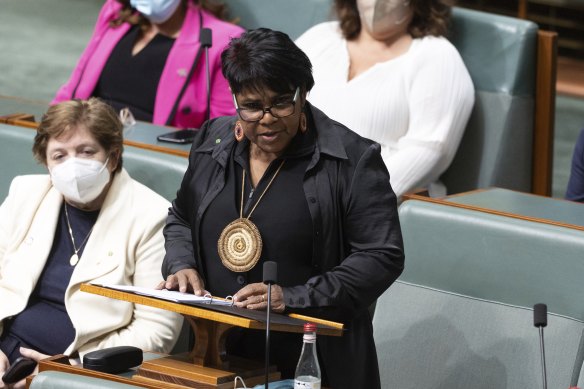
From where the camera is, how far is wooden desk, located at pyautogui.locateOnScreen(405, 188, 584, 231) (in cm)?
296

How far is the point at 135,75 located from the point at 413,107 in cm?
111

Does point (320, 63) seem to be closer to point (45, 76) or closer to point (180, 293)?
point (180, 293)

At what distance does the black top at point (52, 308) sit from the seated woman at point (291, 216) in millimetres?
607

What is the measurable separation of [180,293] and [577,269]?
93cm

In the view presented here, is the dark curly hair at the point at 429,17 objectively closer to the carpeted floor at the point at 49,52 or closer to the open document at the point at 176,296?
the carpeted floor at the point at 49,52

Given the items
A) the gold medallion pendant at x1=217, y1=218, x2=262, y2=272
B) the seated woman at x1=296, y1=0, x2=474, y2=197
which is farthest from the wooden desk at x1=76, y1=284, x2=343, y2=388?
the seated woman at x1=296, y1=0, x2=474, y2=197

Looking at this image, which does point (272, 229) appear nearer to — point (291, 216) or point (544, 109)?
point (291, 216)

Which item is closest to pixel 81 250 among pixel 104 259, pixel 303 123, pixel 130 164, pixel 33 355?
pixel 104 259

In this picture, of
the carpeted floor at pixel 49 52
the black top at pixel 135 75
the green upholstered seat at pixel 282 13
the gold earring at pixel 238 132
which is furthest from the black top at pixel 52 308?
the carpeted floor at pixel 49 52

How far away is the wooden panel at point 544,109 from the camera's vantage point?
164 inches

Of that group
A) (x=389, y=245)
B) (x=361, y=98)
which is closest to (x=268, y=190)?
(x=389, y=245)

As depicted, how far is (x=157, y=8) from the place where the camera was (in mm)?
4457

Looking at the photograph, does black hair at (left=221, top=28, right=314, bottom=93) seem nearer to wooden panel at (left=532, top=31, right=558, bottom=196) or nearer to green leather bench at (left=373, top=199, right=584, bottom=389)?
green leather bench at (left=373, top=199, right=584, bottom=389)

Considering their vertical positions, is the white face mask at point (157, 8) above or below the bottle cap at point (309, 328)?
above
